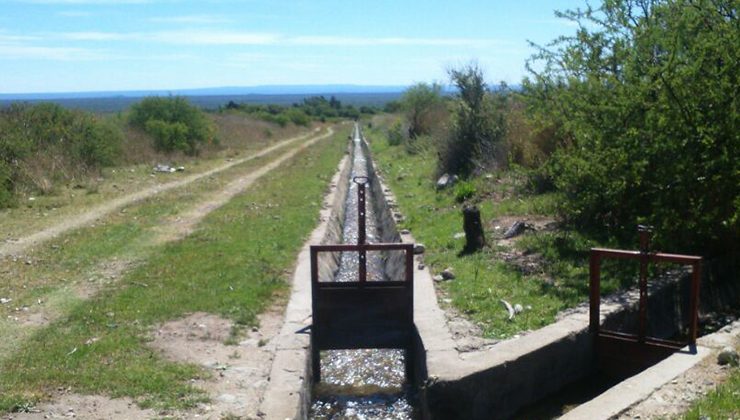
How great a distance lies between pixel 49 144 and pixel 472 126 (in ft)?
41.8

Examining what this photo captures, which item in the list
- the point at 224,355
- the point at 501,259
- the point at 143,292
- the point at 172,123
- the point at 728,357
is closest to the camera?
the point at 728,357

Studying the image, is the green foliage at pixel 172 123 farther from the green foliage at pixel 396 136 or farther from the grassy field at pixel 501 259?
the grassy field at pixel 501 259

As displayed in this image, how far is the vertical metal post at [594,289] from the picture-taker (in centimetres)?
770

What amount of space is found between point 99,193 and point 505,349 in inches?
638

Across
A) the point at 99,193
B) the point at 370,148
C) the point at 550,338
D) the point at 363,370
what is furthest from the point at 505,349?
the point at 370,148

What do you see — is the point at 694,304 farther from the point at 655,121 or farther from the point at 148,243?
the point at 148,243

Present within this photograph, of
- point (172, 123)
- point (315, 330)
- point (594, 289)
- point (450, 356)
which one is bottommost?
point (315, 330)

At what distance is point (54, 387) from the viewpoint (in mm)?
6703

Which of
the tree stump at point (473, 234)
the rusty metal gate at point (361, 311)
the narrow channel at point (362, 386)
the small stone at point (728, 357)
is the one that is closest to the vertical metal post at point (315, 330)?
the rusty metal gate at point (361, 311)

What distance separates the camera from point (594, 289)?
773 cm

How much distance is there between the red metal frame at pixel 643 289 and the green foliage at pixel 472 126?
13163 millimetres

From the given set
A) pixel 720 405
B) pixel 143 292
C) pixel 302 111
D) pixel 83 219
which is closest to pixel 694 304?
pixel 720 405

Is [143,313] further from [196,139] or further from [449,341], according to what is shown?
[196,139]

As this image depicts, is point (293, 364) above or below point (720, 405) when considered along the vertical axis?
below
